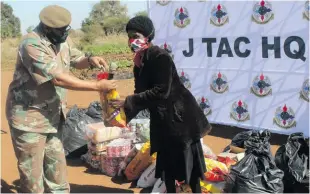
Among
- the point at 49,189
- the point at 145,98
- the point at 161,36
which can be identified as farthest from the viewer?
the point at 161,36

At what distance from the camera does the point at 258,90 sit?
222 inches

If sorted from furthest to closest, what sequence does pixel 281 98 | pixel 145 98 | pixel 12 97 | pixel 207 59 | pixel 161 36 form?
pixel 161 36
pixel 207 59
pixel 281 98
pixel 12 97
pixel 145 98

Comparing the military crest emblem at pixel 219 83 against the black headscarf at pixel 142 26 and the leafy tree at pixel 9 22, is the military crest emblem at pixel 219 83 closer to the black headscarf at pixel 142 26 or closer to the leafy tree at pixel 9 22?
the black headscarf at pixel 142 26

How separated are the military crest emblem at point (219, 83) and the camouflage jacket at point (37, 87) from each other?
2.80m

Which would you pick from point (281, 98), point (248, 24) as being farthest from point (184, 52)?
point (281, 98)

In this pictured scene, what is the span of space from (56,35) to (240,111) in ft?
10.7

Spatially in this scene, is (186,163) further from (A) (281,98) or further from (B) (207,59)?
(B) (207,59)

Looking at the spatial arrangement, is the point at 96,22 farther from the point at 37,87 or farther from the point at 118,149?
the point at 37,87

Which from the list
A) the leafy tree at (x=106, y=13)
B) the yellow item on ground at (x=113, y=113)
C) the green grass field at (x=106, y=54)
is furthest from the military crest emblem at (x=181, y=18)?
the leafy tree at (x=106, y=13)

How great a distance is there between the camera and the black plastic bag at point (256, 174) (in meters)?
3.89

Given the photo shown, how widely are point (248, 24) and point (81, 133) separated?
263 centimetres

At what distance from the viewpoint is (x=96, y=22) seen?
37156 millimetres

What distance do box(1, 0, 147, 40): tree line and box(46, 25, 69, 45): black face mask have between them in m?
25.0

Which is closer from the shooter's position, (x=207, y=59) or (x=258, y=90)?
(x=258, y=90)
